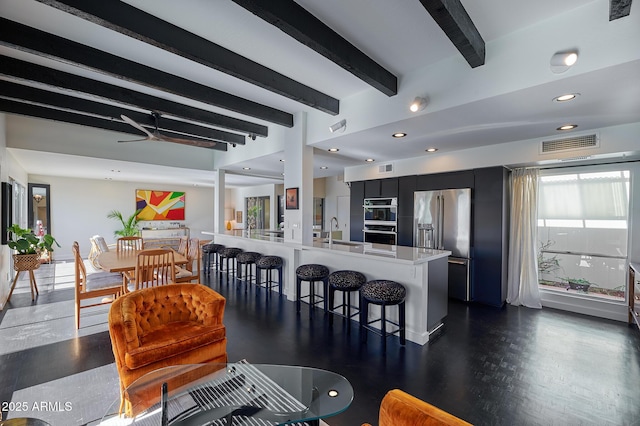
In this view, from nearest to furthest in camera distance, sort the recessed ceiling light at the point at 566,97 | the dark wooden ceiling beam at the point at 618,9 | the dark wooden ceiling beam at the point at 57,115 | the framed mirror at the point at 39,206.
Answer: the dark wooden ceiling beam at the point at 618,9 < the recessed ceiling light at the point at 566,97 < the dark wooden ceiling beam at the point at 57,115 < the framed mirror at the point at 39,206

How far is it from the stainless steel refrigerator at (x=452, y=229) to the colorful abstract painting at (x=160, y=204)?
9.36 m

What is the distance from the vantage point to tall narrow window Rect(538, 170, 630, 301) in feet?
12.7

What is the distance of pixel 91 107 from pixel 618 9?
18.3ft

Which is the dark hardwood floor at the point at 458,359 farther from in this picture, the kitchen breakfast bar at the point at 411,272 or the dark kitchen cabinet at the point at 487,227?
the dark kitchen cabinet at the point at 487,227

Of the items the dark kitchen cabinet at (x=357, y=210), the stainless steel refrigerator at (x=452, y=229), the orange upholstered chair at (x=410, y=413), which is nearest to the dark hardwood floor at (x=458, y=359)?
the stainless steel refrigerator at (x=452, y=229)

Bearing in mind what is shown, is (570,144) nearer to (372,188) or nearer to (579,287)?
(579,287)

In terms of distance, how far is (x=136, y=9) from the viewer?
2.12 meters

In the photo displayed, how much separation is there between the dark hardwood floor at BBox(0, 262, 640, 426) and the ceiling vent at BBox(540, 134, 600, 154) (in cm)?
228

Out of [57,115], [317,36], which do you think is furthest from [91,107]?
[317,36]

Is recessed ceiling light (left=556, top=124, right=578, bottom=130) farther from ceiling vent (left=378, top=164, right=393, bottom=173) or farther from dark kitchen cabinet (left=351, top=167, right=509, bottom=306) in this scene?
ceiling vent (left=378, top=164, right=393, bottom=173)

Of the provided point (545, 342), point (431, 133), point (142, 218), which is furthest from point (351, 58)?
point (142, 218)

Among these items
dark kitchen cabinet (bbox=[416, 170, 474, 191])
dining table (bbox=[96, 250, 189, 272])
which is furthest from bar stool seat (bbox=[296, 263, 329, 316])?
dark kitchen cabinet (bbox=[416, 170, 474, 191])

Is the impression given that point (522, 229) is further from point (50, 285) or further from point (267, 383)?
point (50, 285)

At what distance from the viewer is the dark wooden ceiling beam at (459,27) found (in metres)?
1.82
